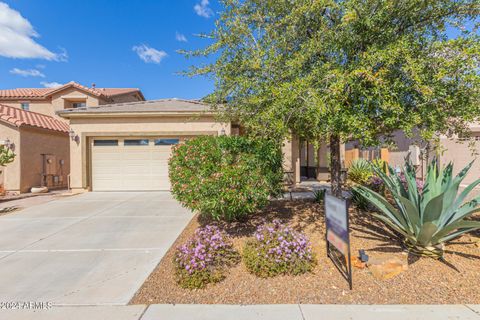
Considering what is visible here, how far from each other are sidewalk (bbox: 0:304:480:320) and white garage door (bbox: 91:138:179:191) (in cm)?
856

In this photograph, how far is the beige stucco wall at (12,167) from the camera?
38.0ft

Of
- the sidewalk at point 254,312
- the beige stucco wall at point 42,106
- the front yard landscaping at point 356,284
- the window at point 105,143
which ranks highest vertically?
the beige stucco wall at point 42,106

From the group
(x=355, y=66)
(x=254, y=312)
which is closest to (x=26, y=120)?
(x=254, y=312)

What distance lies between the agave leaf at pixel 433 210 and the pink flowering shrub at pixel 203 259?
9.92 feet

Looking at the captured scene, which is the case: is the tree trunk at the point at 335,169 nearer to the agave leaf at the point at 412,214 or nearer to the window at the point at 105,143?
the agave leaf at the point at 412,214

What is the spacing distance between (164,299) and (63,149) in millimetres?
15017

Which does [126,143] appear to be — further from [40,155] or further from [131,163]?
[40,155]

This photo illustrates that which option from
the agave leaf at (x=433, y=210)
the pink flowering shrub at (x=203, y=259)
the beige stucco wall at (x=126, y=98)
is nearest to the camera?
the pink flowering shrub at (x=203, y=259)

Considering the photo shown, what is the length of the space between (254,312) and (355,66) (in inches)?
158

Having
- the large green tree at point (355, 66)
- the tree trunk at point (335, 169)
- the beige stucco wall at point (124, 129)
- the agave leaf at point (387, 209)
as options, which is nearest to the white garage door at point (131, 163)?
the beige stucco wall at point (124, 129)

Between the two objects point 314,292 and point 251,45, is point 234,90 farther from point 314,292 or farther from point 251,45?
point 314,292

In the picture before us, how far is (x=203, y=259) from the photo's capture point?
3465 mm

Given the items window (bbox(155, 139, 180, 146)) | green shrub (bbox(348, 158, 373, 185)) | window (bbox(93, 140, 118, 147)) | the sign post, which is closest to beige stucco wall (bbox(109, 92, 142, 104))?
window (bbox(93, 140, 118, 147))

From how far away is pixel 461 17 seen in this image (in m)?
4.20
